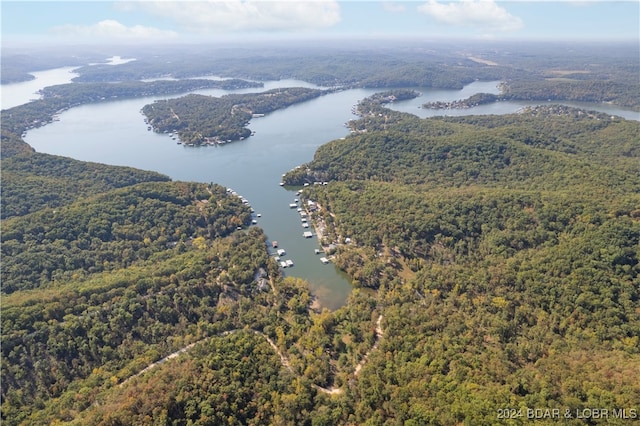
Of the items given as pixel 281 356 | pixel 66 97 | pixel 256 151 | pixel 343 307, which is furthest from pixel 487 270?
pixel 66 97

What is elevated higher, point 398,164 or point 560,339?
point 398,164

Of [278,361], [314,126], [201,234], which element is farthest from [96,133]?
[278,361]

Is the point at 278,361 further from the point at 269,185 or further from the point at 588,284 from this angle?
the point at 269,185

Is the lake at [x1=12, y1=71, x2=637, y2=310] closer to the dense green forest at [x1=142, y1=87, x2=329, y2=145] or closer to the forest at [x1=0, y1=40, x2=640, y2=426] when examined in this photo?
the dense green forest at [x1=142, y1=87, x2=329, y2=145]

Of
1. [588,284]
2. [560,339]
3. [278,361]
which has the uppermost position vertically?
[588,284]

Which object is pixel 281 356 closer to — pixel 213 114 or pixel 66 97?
pixel 213 114

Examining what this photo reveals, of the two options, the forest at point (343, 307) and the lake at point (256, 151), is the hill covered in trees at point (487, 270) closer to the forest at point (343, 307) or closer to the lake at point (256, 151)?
the forest at point (343, 307)

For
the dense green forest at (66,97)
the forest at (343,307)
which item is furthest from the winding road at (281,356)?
the dense green forest at (66,97)

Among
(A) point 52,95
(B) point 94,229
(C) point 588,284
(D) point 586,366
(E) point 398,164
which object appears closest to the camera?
(D) point 586,366
